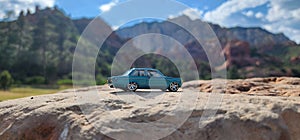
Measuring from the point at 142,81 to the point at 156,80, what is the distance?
41cm

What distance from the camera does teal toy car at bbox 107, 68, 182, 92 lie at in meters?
7.44

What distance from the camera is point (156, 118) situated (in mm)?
5758

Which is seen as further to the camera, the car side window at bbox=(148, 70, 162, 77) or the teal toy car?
the car side window at bbox=(148, 70, 162, 77)

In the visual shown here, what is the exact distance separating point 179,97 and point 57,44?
87.4m

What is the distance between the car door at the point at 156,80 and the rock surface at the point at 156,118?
83 centimetres

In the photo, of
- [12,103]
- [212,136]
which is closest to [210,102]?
[212,136]

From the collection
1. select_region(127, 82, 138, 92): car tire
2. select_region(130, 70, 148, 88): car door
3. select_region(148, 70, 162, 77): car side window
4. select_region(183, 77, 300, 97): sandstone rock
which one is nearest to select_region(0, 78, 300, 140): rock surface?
select_region(127, 82, 138, 92): car tire

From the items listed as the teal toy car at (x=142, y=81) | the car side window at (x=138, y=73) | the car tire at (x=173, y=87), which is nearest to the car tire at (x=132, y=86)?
the teal toy car at (x=142, y=81)

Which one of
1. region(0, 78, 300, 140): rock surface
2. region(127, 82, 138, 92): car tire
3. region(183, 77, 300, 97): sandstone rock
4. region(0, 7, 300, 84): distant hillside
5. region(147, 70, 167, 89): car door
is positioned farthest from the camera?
region(0, 7, 300, 84): distant hillside

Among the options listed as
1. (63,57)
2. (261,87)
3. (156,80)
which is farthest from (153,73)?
(63,57)

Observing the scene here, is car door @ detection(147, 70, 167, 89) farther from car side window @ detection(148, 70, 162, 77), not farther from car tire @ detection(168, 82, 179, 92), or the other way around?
car tire @ detection(168, 82, 179, 92)

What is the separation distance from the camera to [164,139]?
18.0 ft

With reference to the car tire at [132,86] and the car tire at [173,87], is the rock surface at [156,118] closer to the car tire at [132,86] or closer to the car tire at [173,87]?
the car tire at [132,86]

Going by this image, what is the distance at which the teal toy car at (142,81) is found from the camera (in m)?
7.44
